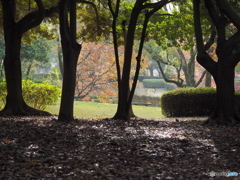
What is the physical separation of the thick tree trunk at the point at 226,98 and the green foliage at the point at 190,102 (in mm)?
5099

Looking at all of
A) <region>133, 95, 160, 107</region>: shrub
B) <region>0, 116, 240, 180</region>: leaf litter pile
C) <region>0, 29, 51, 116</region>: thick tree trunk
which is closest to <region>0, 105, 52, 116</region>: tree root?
<region>0, 29, 51, 116</region>: thick tree trunk

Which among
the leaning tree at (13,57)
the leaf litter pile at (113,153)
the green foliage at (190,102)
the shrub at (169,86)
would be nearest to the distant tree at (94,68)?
the green foliage at (190,102)

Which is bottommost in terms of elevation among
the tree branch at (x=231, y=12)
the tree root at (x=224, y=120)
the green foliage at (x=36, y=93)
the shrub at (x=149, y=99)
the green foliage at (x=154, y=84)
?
the shrub at (x=149, y=99)

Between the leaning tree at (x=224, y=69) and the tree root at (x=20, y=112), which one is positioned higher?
the leaning tree at (x=224, y=69)

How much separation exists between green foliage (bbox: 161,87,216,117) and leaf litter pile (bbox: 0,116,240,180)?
6.50 m

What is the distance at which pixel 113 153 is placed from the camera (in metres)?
6.09

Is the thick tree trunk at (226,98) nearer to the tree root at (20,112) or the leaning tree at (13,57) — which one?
the tree root at (20,112)

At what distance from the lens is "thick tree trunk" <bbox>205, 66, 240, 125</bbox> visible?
9.86 m

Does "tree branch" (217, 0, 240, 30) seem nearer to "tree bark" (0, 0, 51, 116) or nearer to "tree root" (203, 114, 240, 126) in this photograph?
"tree root" (203, 114, 240, 126)

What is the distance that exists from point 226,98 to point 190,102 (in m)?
5.48

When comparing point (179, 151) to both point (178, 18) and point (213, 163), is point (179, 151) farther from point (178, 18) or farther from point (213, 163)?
point (178, 18)

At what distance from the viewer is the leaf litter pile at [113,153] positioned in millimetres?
4867

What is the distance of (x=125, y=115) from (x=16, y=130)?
13.6 ft

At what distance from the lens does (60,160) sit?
550cm
